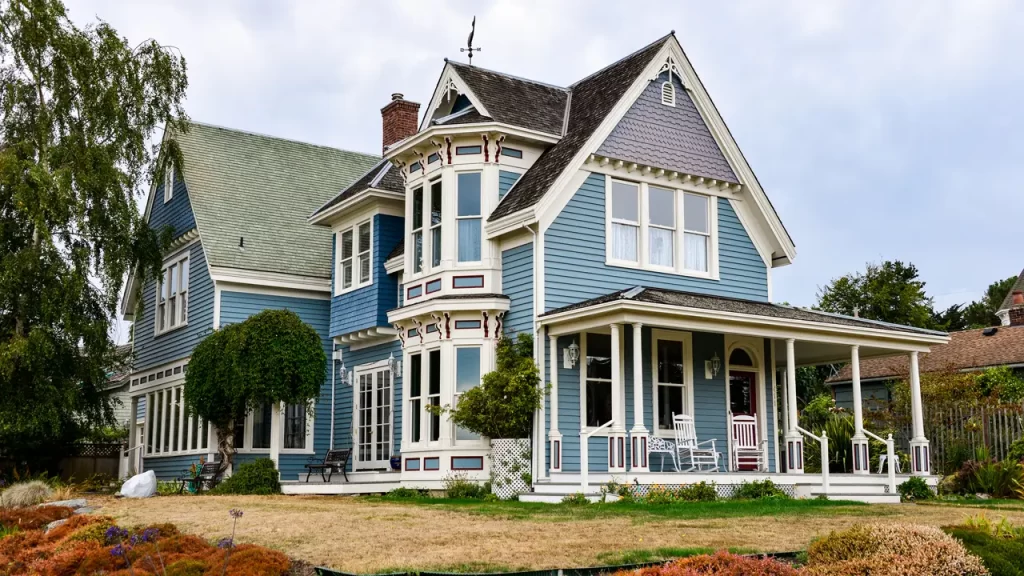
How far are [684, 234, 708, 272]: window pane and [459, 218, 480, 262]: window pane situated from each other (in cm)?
426

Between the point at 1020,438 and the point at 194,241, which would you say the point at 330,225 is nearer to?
the point at 194,241

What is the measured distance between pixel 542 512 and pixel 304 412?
12.4 metres

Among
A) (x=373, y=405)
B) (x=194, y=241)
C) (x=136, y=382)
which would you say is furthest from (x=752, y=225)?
(x=136, y=382)

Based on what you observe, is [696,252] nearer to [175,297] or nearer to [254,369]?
[254,369]

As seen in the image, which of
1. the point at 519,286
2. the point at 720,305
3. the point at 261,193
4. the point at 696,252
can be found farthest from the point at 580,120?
the point at 261,193

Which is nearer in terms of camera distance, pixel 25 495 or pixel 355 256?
pixel 25 495

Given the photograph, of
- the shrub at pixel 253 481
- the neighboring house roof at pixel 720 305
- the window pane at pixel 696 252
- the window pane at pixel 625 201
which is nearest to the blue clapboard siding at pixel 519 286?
the neighboring house roof at pixel 720 305

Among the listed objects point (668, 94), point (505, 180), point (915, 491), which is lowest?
point (915, 491)

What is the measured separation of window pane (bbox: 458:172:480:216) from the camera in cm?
2109

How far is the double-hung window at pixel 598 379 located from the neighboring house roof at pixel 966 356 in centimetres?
1298

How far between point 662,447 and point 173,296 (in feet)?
50.4

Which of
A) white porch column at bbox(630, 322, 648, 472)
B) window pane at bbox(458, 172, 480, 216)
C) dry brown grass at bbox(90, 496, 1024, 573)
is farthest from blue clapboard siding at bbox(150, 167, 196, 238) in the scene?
white porch column at bbox(630, 322, 648, 472)

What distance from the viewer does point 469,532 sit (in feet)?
39.6

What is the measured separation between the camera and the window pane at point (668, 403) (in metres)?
20.8
